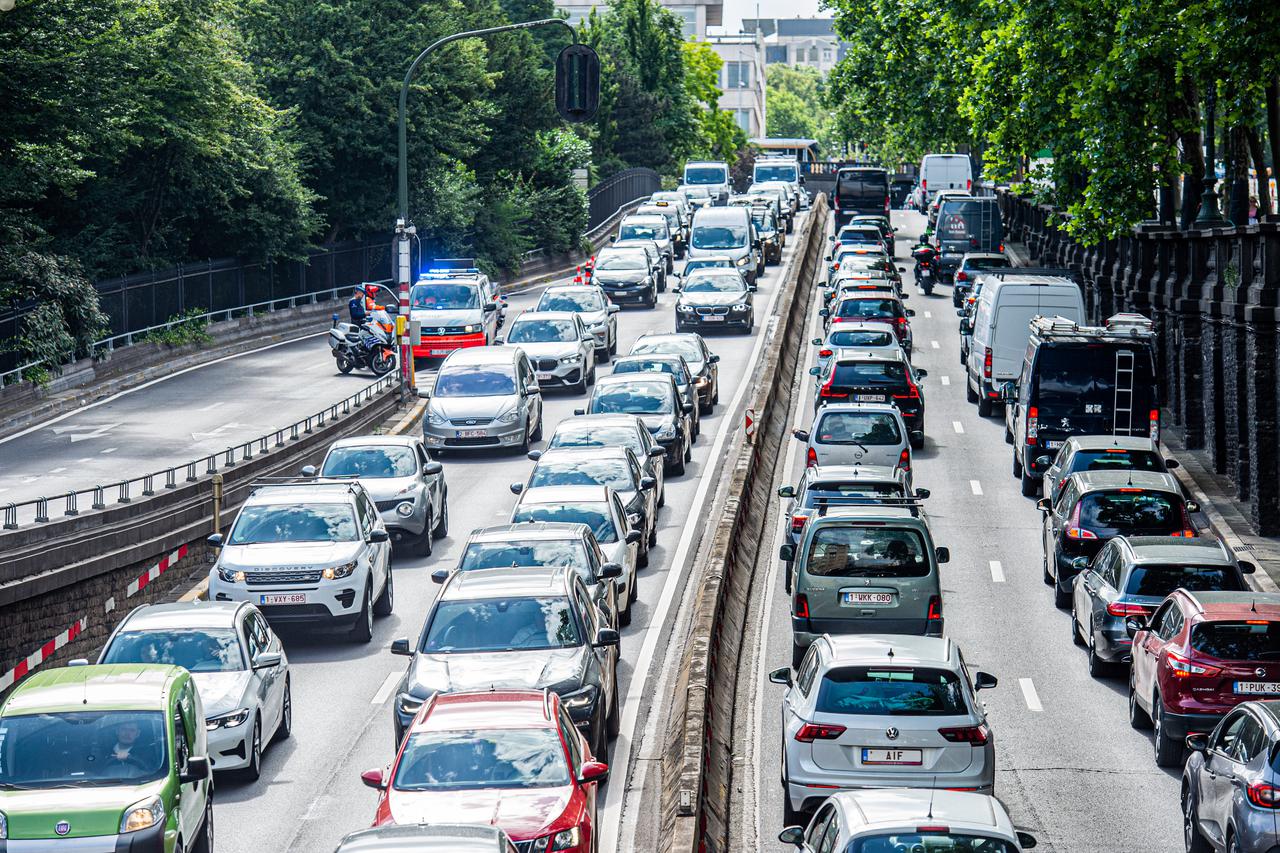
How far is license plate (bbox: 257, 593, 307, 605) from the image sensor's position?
21.8 metres

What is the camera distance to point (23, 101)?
134 ft

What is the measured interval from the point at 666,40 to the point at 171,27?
270 feet

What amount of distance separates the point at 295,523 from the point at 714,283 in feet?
97.4

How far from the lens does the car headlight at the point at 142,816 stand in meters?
13.1

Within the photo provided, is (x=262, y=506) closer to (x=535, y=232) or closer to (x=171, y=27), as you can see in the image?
(x=171, y=27)

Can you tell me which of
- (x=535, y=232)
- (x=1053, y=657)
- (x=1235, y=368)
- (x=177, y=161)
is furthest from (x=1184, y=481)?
(x=535, y=232)

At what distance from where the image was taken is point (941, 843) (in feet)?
33.5

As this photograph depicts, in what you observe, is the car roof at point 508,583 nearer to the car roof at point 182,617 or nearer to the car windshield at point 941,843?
the car roof at point 182,617

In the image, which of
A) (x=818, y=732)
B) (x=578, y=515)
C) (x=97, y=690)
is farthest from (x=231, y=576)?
(x=818, y=732)

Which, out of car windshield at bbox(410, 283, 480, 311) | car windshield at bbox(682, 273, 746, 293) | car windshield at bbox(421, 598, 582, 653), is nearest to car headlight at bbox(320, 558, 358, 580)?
car windshield at bbox(421, 598, 582, 653)

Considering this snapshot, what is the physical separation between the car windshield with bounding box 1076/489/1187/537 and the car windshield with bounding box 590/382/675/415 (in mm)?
10094

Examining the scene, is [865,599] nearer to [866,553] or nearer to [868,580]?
[868,580]

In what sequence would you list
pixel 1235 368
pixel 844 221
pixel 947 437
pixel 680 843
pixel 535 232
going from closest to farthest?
pixel 680 843
pixel 1235 368
pixel 947 437
pixel 535 232
pixel 844 221

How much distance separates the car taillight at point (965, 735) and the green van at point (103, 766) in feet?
18.1
